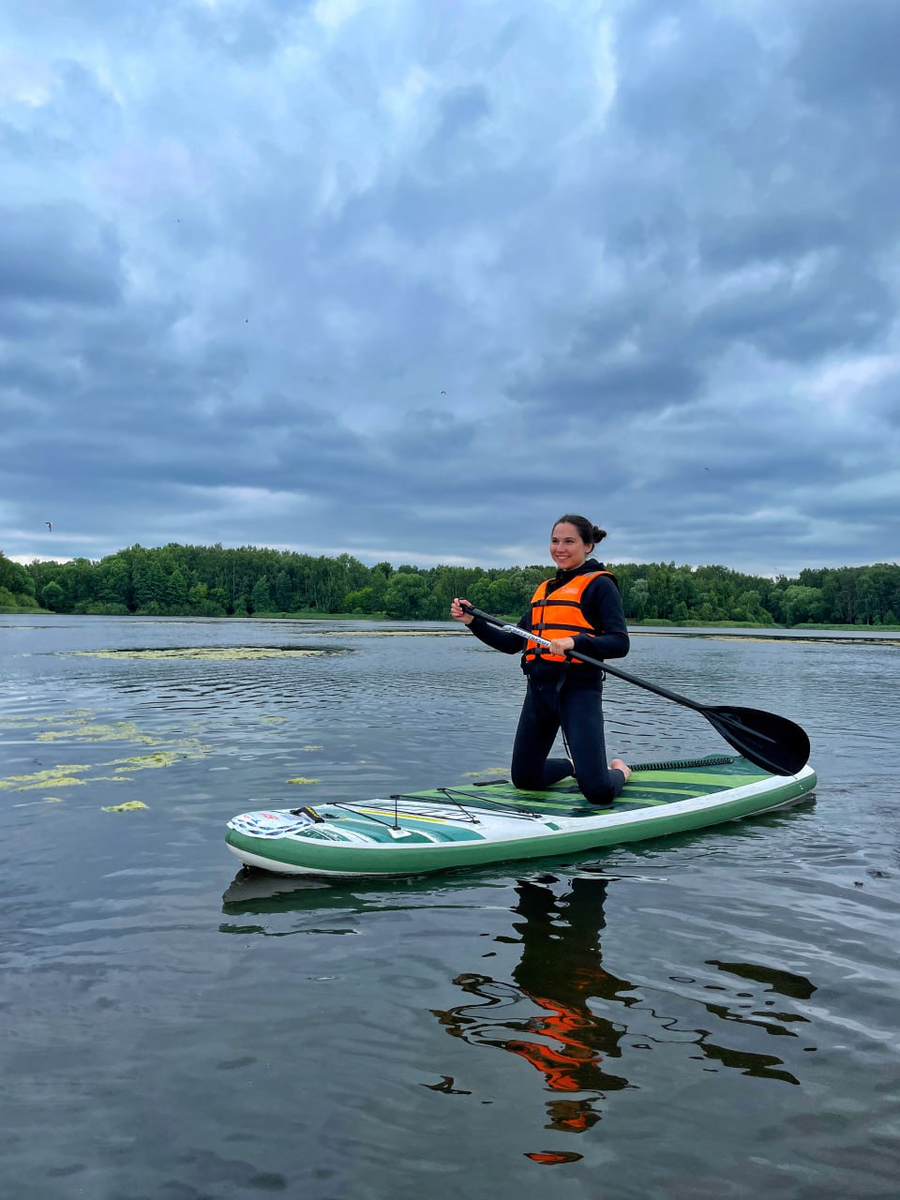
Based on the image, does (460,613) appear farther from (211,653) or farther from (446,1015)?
(211,653)

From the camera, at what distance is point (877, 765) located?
11.5 meters

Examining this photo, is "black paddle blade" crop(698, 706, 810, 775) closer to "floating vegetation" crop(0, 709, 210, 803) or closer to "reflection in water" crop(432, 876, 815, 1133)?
"reflection in water" crop(432, 876, 815, 1133)

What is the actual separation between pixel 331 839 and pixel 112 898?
61.4 inches

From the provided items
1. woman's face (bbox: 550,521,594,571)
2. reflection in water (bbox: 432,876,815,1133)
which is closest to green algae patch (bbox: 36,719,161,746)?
woman's face (bbox: 550,521,594,571)

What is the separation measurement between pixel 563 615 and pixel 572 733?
102 centimetres

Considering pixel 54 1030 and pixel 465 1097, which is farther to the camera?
pixel 54 1030

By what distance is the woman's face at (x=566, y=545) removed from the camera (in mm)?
6863

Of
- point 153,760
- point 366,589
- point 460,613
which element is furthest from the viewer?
point 366,589

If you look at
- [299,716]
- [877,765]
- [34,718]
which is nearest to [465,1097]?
[877,765]

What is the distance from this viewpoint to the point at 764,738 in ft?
26.3

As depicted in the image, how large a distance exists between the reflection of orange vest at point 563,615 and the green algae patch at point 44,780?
5751mm

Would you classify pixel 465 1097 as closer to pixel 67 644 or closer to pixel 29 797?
pixel 29 797

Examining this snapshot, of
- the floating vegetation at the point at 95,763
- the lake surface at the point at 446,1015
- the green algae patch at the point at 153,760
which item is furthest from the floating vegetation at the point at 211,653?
the lake surface at the point at 446,1015

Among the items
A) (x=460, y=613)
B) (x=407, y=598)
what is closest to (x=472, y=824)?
(x=460, y=613)
